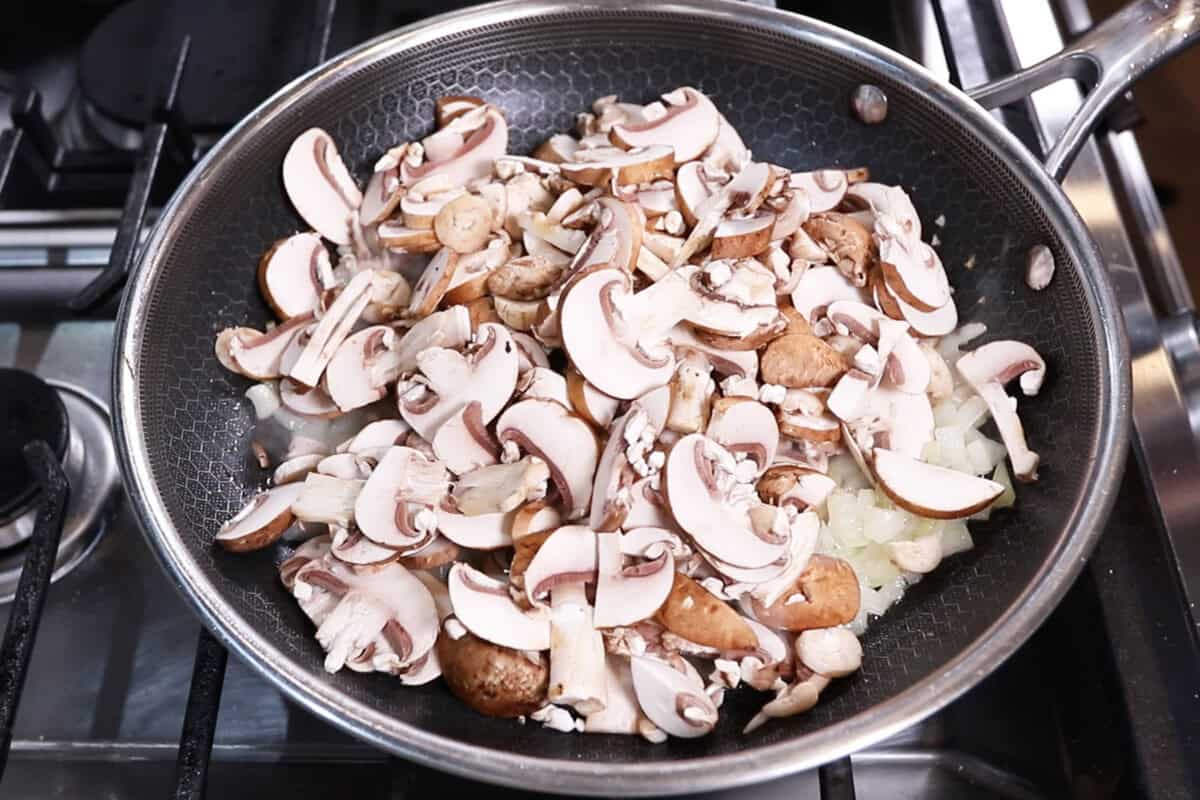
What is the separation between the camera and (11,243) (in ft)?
4.87

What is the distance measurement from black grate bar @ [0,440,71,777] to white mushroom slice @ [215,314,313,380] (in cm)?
22

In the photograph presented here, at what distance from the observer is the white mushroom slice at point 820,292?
124cm

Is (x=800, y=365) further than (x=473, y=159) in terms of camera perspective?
No

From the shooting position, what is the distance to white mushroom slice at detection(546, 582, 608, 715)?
0.98 metres

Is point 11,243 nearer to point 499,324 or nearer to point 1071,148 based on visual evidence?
point 499,324

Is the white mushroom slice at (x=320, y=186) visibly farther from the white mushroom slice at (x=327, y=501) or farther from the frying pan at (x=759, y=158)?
the white mushroom slice at (x=327, y=501)

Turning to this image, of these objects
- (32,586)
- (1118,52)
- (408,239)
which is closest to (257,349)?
(408,239)

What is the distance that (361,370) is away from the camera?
1.19m

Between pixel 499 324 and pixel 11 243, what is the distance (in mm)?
807

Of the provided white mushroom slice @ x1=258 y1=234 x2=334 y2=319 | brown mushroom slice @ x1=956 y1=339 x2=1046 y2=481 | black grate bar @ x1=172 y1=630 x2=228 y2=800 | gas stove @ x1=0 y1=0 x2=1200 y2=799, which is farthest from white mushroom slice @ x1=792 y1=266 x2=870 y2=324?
black grate bar @ x1=172 y1=630 x2=228 y2=800

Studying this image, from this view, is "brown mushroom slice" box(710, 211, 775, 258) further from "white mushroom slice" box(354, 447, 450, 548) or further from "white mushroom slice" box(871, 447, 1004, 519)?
"white mushroom slice" box(354, 447, 450, 548)

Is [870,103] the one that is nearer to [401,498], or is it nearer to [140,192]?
[401,498]

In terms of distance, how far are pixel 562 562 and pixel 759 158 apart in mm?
709

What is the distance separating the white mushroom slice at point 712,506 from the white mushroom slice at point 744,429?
0.12ft
